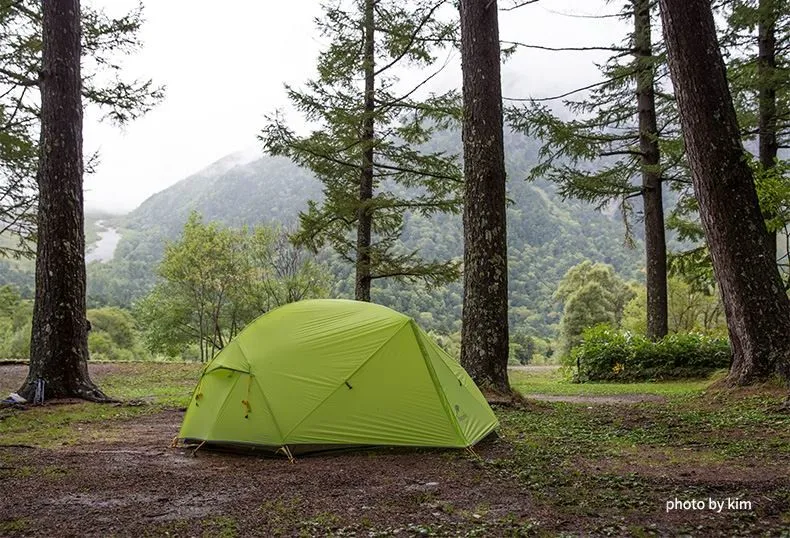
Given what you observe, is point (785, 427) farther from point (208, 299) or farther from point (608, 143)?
point (208, 299)

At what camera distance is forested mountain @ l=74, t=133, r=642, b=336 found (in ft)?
163

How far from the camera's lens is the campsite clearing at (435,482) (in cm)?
308

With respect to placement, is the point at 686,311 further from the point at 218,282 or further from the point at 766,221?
the point at 218,282

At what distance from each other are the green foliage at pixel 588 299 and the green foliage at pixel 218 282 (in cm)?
1894

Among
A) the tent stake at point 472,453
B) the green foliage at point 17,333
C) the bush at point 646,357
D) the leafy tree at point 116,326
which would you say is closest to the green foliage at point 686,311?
the bush at point 646,357

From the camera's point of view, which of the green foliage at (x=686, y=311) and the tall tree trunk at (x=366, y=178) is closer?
the tall tree trunk at (x=366, y=178)

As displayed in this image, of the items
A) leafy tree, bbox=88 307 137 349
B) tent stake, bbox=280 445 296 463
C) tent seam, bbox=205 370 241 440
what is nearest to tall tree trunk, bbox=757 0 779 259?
tent stake, bbox=280 445 296 463

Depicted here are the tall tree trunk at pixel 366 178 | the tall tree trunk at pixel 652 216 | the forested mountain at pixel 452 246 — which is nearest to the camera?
the tall tree trunk at pixel 366 178

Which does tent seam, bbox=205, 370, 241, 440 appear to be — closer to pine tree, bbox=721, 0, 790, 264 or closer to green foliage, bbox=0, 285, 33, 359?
pine tree, bbox=721, 0, 790, 264

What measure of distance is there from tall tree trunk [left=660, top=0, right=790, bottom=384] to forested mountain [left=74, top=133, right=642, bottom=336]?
21654 millimetres

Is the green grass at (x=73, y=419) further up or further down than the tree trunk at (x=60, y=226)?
further down

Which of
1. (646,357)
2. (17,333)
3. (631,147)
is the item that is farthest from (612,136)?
(17,333)

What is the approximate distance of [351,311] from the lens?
571 centimetres

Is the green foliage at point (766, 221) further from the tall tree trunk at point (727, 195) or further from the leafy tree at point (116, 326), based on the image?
the leafy tree at point (116, 326)
